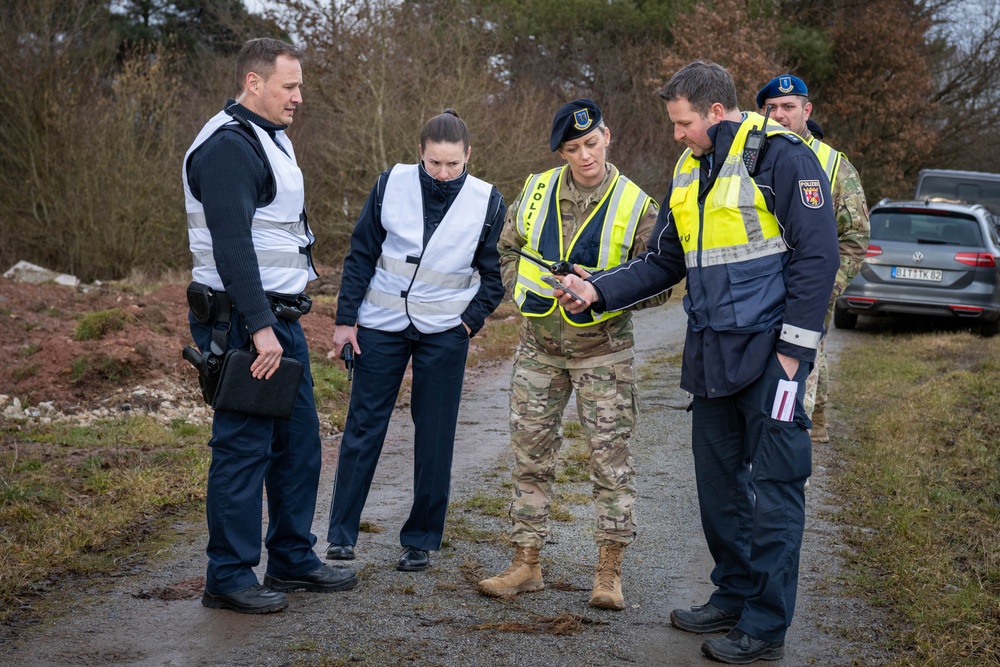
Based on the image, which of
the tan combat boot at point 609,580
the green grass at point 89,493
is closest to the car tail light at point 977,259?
the green grass at point 89,493

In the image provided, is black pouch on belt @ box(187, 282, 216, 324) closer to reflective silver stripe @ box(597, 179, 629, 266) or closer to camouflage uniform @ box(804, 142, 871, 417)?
reflective silver stripe @ box(597, 179, 629, 266)

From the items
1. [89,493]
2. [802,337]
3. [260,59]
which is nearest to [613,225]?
[802,337]

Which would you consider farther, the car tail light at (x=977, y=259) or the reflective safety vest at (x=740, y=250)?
the car tail light at (x=977, y=259)

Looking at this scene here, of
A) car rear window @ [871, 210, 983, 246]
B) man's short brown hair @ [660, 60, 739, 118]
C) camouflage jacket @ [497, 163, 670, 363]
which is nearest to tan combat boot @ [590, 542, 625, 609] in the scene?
camouflage jacket @ [497, 163, 670, 363]

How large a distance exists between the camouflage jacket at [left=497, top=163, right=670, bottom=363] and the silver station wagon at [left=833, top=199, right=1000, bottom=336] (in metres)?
9.52

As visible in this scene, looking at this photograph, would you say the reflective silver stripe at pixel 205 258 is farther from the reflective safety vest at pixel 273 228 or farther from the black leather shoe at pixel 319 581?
the black leather shoe at pixel 319 581

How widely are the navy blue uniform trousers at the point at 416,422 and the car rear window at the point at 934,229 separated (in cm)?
995

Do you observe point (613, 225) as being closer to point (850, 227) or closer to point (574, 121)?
point (574, 121)

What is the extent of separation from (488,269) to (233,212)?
141 centimetres

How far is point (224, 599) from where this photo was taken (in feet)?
14.1

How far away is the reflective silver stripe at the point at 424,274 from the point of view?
4.95 meters

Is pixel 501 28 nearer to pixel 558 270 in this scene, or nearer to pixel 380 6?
pixel 380 6

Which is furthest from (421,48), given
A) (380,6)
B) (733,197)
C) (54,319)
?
(733,197)

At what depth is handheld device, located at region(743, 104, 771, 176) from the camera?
404 cm
